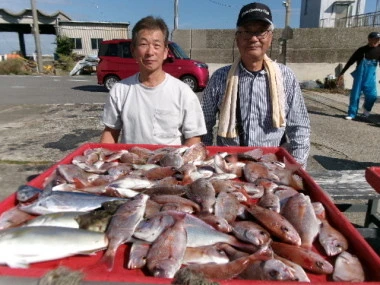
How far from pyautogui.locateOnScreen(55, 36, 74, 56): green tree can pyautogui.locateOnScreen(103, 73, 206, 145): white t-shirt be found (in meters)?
29.6

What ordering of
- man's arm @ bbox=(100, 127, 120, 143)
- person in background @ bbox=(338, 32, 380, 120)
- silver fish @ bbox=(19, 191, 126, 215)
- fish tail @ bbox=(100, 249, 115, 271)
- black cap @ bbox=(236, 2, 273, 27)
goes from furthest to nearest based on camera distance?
1. person in background @ bbox=(338, 32, 380, 120)
2. man's arm @ bbox=(100, 127, 120, 143)
3. black cap @ bbox=(236, 2, 273, 27)
4. silver fish @ bbox=(19, 191, 126, 215)
5. fish tail @ bbox=(100, 249, 115, 271)

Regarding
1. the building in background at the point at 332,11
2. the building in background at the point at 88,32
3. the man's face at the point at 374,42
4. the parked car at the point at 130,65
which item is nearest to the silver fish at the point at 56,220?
the man's face at the point at 374,42

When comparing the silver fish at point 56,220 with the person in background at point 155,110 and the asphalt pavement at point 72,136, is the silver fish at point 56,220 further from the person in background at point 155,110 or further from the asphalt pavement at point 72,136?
the asphalt pavement at point 72,136

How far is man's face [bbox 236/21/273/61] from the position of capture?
2.33 metres

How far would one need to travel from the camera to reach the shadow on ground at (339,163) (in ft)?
16.9

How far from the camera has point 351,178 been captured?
278cm

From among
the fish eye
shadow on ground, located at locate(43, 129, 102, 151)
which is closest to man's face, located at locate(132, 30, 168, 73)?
the fish eye

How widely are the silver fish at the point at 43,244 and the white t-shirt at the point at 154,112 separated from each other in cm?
149

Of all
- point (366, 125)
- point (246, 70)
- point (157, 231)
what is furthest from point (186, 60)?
point (157, 231)

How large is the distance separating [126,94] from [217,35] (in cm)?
1566

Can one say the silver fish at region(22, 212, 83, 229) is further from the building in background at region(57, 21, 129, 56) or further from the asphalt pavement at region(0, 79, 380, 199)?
the building in background at region(57, 21, 129, 56)

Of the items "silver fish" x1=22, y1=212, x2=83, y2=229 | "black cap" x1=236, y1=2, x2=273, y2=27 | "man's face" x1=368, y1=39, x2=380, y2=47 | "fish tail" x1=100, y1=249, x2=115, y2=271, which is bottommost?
"fish tail" x1=100, y1=249, x2=115, y2=271

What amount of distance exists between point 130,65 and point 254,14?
1107 centimetres

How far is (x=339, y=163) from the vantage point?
5344mm
